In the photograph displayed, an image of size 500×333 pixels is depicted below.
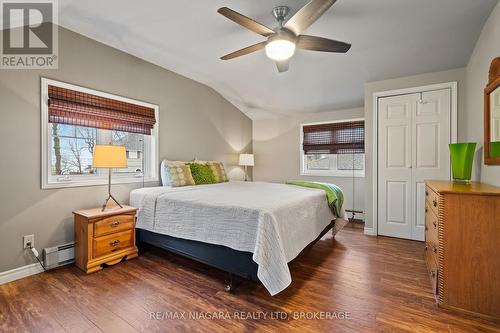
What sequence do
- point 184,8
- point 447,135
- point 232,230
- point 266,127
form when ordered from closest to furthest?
1. point 232,230
2. point 184,8
3. point 447,135
4. point 266,127

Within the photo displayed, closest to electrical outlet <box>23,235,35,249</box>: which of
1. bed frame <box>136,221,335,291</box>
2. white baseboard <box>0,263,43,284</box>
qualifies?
white baseboard <box>0,263,43,284</box>

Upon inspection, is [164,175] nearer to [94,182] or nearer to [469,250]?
[94,182]

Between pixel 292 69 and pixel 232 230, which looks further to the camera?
pixel 292 69

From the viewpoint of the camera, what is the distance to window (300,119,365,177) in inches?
173

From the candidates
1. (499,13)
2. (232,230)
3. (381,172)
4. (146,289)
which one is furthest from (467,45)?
(146,289)

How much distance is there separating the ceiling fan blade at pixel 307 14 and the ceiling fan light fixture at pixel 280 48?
11 centimetres

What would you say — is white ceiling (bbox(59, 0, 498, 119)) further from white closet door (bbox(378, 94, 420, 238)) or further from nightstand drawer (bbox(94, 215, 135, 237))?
nightstand drawer (bbox(94, 215, 135, 237))

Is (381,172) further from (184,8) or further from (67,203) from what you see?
(67,203)

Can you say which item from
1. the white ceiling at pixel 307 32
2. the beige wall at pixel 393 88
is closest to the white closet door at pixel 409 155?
the beige wall at pixel 393 88

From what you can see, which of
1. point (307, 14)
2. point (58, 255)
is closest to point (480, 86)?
point (307, 14)

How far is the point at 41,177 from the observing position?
2.40 meters

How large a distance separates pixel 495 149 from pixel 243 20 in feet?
7.81

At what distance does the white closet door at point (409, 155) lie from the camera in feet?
10.3

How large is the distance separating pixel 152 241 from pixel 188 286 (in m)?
0.85
